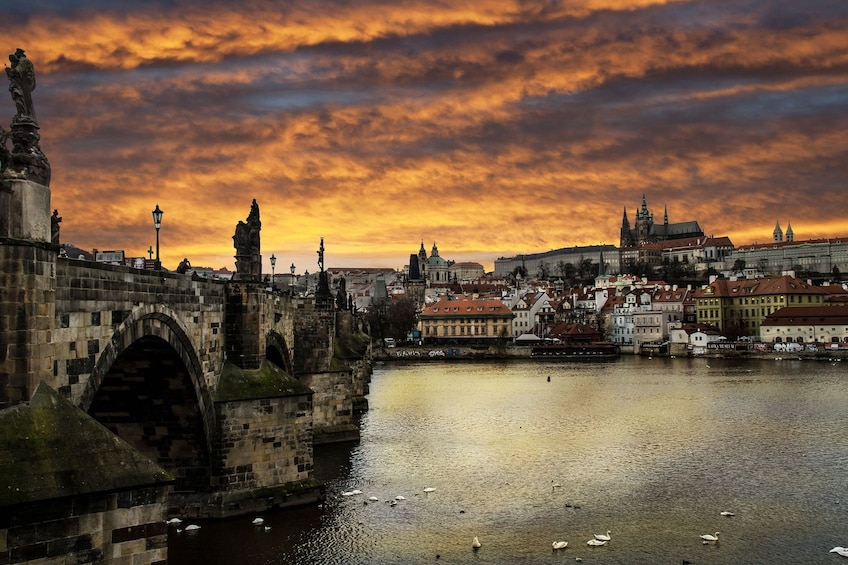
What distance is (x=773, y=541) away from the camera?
20641mm

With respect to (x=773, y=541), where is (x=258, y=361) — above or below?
above

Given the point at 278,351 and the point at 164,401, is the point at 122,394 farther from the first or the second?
the point at 278,351

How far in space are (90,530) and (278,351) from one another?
1878 centimetres

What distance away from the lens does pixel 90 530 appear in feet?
37.1

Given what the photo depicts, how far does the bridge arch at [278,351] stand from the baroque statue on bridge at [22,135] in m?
15.7

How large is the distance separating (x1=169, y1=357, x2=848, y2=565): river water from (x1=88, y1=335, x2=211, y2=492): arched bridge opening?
1785 mm

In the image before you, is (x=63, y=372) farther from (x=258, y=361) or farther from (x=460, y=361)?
(x=460, y=361)

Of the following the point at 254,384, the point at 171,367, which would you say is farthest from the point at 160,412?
the point at 254,384

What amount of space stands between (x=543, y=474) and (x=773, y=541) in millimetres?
9247

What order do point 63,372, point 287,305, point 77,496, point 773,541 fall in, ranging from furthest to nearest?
1. point 287,305
2. point 773,541
3. point 63,372
4. point 77,496

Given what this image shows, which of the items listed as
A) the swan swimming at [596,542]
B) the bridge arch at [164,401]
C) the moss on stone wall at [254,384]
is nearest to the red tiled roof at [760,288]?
the swan swimming at [596,542]

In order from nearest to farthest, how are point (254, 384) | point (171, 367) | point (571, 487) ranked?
point (171, 367), point (254, 384), point (571, 487)

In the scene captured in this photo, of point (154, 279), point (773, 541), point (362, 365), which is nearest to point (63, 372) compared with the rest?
point (154, 279)

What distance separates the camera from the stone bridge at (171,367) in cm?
1188
